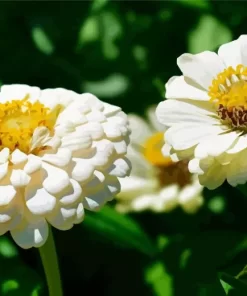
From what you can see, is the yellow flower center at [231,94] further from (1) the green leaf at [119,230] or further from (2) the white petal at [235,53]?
(1) the green leaf at [119,230]

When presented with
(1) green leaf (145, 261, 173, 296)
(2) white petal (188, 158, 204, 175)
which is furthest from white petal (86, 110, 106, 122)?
(1) green leaf (145, 261, 173, 296)

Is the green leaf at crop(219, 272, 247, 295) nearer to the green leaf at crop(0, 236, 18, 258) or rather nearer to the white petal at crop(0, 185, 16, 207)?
the white petal at crop(0, 185, 16, 207)

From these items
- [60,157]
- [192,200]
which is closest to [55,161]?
[60,157]

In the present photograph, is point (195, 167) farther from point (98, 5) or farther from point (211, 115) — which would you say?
point (98, 5)

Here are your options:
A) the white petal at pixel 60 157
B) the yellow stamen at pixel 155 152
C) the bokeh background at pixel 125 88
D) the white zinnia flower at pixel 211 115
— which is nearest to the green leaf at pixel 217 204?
the bokeh background at pixel 125 88

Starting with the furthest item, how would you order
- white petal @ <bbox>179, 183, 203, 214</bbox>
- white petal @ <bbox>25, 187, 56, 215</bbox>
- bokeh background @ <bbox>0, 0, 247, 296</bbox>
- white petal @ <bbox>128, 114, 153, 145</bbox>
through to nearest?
white petal @ <bbox>128, 114, 153, 145</bbox>, white petal @ <bbox>179, 183, 203, 214</bbox>, bokeh background @ <bbox>0, 0, 247, 296</bbox>, white petal @ <bbox>25, 187, 56, 215</bbox>

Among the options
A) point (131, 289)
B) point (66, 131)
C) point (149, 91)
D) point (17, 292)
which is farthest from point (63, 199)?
point (149, 91)

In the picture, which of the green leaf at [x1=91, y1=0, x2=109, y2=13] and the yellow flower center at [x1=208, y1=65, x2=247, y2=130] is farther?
the green leaf at [x1=91, y1=0, x2=109, y2=13]
